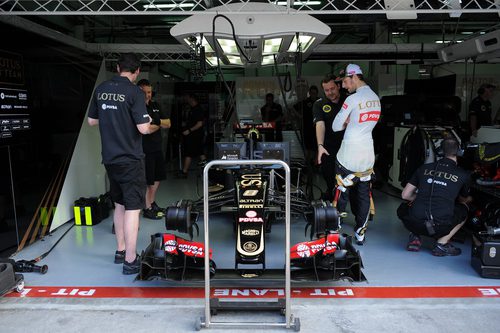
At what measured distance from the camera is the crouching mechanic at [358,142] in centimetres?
455

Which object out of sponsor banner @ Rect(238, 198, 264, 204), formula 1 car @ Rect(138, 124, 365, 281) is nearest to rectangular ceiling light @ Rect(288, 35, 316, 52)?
formula 1 car @ Rect(138, 124, 365, 281)

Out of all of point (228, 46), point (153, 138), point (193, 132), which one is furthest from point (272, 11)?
point (193, 132)

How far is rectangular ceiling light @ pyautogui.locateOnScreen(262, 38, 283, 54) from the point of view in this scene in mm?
4496

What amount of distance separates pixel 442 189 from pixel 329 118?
151 cm

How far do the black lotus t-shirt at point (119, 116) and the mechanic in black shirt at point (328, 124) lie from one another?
211cm

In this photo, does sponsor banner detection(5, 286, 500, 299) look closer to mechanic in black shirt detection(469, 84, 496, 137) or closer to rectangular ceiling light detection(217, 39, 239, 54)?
rectangular ceiling light detection(217, 39, 239, 54)

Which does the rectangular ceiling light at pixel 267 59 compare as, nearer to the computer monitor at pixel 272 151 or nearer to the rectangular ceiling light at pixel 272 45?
the rectangular ceiling light at pixel 272 45

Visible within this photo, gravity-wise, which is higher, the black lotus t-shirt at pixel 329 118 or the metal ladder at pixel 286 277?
the black lotus t-shirt at pixel 329 118

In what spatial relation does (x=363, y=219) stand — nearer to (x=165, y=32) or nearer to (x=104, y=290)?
(x=104, y=290)

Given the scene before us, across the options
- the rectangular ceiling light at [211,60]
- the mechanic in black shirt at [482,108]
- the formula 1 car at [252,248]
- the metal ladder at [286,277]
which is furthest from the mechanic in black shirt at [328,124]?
the mechanic in black shirt at [482,108]

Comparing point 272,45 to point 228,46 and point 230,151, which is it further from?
point 230,151

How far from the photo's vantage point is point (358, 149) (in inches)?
180

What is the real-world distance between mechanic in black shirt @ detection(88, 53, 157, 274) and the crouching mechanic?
2.01 m

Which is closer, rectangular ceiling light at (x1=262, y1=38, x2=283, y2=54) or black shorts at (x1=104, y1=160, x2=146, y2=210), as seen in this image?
black shorts at (x1=104, y1=160, x2=146, y2=210)
